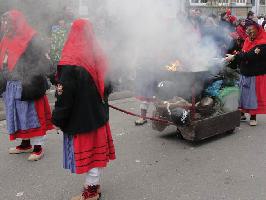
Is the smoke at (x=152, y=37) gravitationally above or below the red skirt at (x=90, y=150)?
above

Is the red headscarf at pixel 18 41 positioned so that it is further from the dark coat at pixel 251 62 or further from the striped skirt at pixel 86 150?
the dark coat at pixel 251 62

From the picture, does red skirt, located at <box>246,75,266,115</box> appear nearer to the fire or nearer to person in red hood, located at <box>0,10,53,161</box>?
the fire

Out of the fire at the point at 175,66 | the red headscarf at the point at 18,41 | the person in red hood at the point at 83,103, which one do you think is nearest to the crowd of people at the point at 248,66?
the fire at the point at 175,66

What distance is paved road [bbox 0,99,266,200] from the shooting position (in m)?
4.42

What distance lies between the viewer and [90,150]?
13.0 feet

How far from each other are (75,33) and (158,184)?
193 cm

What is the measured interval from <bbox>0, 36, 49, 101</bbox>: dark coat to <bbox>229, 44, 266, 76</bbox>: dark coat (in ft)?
10.9

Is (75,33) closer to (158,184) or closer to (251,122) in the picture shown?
(158,184)

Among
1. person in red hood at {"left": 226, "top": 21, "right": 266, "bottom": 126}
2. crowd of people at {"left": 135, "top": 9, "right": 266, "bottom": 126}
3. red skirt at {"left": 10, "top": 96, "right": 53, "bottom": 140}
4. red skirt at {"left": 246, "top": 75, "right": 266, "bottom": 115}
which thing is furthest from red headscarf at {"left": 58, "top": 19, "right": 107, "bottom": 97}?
red skirt at {"left": 246, "top": 75, "right": 266, "bottom": 115}

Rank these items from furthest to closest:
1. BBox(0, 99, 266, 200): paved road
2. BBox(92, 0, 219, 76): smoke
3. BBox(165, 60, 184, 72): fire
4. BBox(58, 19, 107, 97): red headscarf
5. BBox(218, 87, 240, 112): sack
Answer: BBox(218, 87, 240, 112): sack, BBox(165, 60, 184, 72): fire, BBox(92, 0, 219, 76): smoke, BBox(0, 99, 266, 200): paved road, BBox(58, 19, 107, 97): red headscarf

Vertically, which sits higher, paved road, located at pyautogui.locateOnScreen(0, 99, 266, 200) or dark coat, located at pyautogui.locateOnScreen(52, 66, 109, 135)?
dark coat, located at pyautogui.locateOnScreen(52, 66, 109, 135)

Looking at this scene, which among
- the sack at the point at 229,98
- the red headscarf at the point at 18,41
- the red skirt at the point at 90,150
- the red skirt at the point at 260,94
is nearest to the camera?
the red skirt at the point at 90,150

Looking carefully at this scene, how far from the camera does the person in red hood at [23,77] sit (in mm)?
5047

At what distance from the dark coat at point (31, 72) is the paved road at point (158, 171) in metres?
0.92
